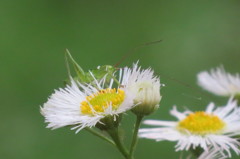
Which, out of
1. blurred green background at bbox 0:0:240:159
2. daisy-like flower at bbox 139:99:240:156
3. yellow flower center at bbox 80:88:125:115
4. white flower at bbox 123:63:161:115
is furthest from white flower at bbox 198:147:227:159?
blurred green background at bbox 0:0:240:159

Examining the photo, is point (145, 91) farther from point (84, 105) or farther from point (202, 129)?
point (202, 129)

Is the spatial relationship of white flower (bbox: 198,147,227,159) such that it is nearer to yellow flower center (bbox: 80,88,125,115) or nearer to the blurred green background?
yellow flower center (bbox: 80,88,125,115)

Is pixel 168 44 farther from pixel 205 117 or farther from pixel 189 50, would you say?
pixel 205 117

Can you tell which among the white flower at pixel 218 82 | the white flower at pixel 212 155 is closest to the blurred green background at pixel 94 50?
the white flower at pixel 218 82

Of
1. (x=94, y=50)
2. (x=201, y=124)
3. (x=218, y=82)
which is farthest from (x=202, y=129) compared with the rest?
(x=94, y=50)

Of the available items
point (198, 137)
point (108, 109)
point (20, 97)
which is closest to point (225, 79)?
point (198, 137)

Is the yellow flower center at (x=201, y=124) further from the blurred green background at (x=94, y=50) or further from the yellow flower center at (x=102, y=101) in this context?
the blurred green background at (x=94, y=50)
